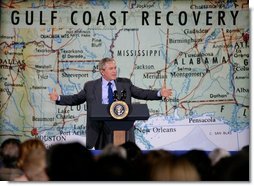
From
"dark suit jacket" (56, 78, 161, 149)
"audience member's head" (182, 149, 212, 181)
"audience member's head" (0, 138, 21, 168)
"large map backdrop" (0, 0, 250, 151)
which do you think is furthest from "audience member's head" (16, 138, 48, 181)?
"large map backdrop" (0, 0, 250, 151)

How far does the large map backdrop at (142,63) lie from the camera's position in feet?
22.6

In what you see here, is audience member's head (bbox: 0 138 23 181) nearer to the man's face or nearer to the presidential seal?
the presidential seal

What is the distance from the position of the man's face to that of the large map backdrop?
0.26ft

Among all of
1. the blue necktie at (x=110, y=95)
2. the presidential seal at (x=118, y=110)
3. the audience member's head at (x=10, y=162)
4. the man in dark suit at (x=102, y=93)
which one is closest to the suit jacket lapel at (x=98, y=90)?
the man in dark suit at (x=102, y=93)

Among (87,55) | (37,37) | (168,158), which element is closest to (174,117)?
(87,55)

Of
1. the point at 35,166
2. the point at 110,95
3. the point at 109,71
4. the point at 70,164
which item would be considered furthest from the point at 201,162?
the point at 109,71

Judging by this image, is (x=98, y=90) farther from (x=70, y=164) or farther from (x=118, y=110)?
(x=70, y=164)

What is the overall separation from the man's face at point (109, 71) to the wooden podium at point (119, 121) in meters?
0.35

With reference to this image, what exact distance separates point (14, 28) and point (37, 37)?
0.97 feet

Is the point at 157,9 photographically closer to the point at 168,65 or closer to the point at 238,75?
the point at 168,65

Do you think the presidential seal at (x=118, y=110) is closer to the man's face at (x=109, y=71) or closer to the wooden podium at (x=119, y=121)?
the wooden podium at (x=119, y=121)

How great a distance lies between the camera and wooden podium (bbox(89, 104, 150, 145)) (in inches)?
258

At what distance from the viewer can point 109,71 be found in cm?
693

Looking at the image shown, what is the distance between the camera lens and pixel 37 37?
699cm
